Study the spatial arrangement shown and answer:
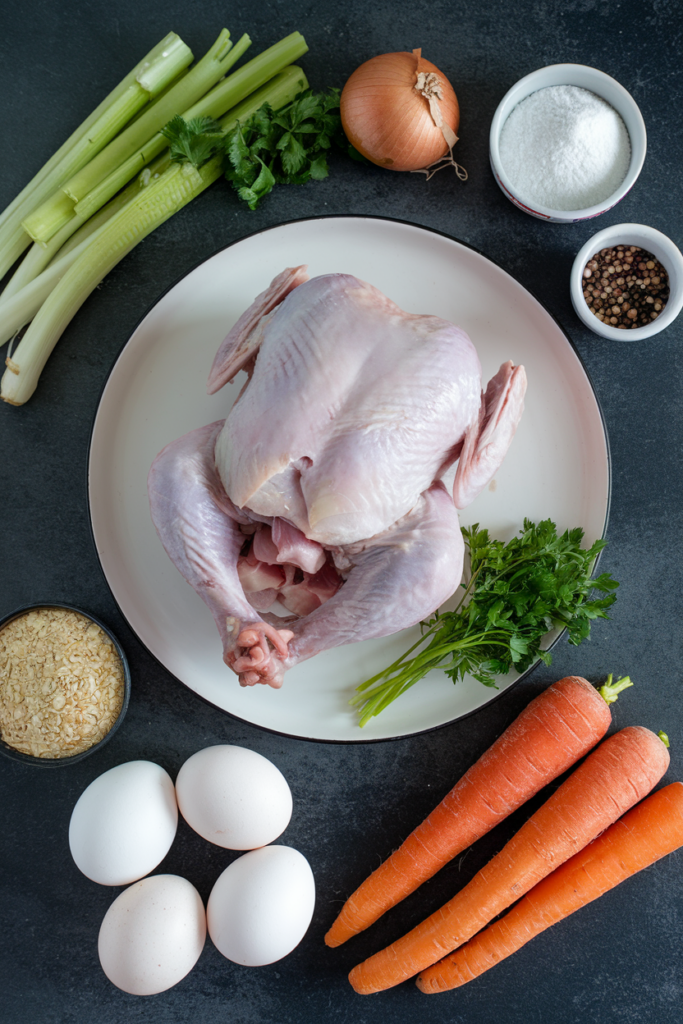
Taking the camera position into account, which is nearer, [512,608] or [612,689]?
[512,608]

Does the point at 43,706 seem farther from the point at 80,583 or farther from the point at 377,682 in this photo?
the point at 377,682

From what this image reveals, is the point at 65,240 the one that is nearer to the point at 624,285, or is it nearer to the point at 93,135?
the point at 93,135

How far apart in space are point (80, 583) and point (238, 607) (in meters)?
0.59

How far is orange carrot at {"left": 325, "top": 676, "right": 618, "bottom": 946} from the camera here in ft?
5.33

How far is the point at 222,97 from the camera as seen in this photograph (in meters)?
1.64

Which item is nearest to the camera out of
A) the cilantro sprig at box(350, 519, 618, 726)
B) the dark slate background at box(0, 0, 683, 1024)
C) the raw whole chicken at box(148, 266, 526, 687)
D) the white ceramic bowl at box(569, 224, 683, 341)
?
the raw whole chicken at box(148, 266, 526, 687)

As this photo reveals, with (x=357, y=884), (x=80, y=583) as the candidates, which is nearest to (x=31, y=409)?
(x=80, y=583)

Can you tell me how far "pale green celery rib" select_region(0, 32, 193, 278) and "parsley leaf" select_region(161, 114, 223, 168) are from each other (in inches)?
5.1

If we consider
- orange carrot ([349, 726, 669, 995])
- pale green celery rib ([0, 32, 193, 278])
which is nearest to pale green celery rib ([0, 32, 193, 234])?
pale green celery rib ([0, 32, 193, 278])

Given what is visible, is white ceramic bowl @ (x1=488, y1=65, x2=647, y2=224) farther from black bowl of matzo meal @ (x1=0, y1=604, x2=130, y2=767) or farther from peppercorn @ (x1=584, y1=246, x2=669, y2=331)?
black bowl of matzo meal @ (x1=0, y1=604, x2=130, y2=767)

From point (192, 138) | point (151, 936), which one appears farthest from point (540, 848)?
point (192, 138)

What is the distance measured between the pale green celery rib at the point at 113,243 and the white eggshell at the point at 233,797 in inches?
39.8

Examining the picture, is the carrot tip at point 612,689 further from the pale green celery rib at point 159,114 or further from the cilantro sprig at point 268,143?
the pale green celery rib at point 159,114

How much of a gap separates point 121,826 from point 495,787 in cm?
88
